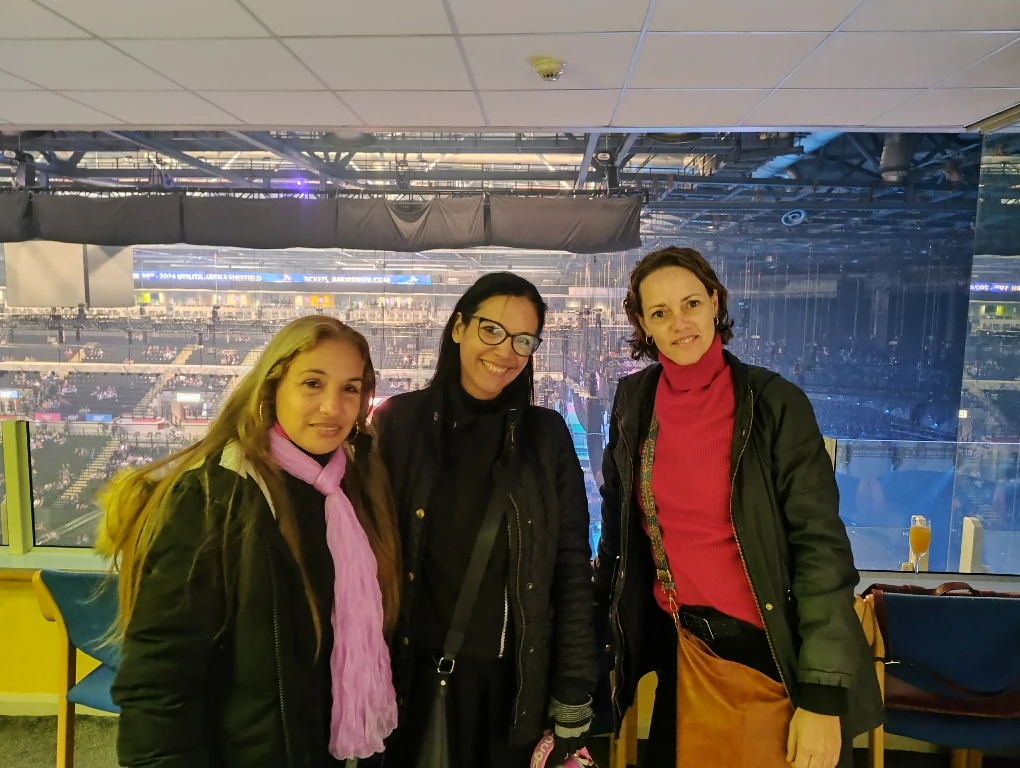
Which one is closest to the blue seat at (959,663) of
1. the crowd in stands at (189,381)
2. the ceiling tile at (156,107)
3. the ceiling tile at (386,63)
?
the ceiling tile at (386,63)

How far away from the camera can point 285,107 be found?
10.0 ft

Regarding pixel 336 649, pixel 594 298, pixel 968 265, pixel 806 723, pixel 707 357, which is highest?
pixel 968 265

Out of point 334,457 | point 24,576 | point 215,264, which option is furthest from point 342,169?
point 334,457

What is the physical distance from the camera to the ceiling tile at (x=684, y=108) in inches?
111

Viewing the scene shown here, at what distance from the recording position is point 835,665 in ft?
3.73

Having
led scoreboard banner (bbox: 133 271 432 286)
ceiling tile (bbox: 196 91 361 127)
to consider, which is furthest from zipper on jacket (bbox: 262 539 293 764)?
led scoreboard banner (bbox: 133 271 432 286)

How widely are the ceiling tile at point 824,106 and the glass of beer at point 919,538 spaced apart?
1.97m

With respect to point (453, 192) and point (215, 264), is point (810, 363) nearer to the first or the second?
point (453, 192)

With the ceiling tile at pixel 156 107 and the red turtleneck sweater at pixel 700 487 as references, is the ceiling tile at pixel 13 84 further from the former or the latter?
the red turtleneck sweater at pixel 700 487

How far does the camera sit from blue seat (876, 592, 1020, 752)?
5.49 ft

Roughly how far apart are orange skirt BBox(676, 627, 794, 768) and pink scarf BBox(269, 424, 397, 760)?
26.3 inches

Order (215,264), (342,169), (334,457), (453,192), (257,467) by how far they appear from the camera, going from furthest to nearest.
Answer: (215,264) < (342,169) < (453,192) < (334,457) < (257,467)

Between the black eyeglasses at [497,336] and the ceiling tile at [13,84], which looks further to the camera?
the ceiling tile at [13,84]

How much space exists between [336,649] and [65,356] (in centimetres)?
690
